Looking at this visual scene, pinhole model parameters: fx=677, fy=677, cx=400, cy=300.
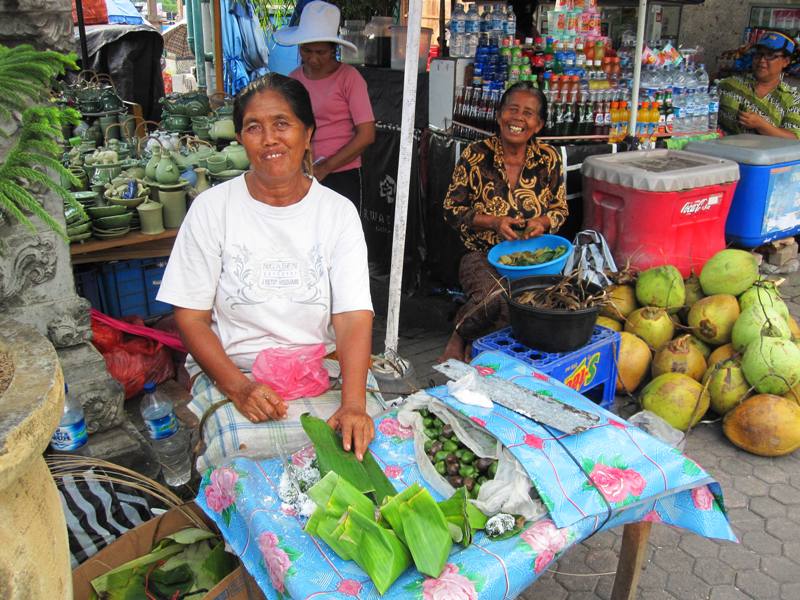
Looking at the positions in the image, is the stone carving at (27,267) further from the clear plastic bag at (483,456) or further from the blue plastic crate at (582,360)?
the blue plastic crate at (582,360)

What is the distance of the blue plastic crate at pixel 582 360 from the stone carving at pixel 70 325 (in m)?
1.73

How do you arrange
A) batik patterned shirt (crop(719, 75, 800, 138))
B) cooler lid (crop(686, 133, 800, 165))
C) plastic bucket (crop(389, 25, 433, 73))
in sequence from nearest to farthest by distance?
cooler lid (crop(686, 133, 800, 165)) < plastic bucket (crop(389, 25, 433, 73)) < batik patterned shirt (crop(719, 75, 800, 138))

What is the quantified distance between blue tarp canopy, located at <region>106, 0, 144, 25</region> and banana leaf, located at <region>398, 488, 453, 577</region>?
12989 millimetres

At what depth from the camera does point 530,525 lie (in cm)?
A: 161

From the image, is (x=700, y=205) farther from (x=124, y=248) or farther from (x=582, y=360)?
(x=124, y=248)

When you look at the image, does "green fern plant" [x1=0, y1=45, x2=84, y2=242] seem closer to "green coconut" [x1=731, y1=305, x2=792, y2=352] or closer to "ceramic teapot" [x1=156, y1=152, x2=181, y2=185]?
"ceramic teapot" [x1=156, y1=152, x2=181, y2=185]

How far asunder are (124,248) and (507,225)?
6.81 feet

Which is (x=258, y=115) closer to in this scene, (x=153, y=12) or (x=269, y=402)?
(x=269, y=402)

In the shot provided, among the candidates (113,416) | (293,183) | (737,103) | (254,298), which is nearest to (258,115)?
(293,183)

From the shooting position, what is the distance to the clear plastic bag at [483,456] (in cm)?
162

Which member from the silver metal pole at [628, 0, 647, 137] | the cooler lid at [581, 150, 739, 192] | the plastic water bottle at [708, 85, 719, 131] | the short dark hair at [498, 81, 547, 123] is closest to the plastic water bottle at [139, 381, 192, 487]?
the short dark hair at [498, 81, 547, 123]

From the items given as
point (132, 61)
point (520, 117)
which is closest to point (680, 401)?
point (520, 117)

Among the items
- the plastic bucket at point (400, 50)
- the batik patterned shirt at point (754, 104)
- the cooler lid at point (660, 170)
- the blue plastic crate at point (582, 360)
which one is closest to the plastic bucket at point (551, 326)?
the blue plastic crate at point (582, 360)

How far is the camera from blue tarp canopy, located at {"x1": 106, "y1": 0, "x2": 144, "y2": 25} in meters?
12.5
